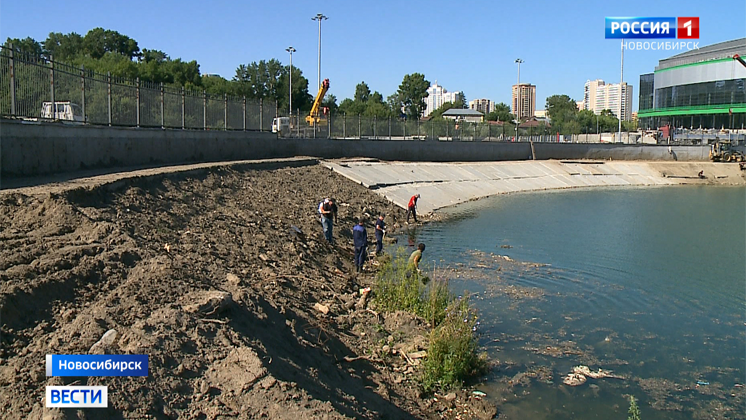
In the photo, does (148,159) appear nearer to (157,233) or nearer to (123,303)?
(157,233)

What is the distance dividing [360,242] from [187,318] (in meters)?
9.24

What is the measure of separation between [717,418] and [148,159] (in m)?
20.0

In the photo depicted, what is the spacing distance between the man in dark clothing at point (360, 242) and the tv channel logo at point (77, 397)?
10.9 metres

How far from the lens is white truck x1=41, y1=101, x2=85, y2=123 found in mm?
17406

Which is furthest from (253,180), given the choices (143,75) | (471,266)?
(143,75)

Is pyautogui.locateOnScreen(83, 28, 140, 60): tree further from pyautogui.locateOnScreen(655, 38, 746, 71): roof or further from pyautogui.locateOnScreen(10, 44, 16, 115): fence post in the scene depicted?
pyautogui.locateOnScreen(655, 38, 746, 71): roof

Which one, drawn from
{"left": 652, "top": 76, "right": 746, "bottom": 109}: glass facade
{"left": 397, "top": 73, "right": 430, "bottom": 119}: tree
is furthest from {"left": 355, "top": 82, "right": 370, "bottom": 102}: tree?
{"left": 652, "top": 76, "right": 746, "bottom": 109}: glass facade

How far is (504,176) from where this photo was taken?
46938 millimetres

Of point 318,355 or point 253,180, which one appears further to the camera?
point 253,180

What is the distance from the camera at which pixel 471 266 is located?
19.2m

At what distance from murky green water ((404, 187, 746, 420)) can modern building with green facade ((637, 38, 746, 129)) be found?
223ft

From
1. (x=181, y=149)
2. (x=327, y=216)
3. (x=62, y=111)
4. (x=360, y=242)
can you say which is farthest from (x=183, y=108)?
(x=360, y=242)
